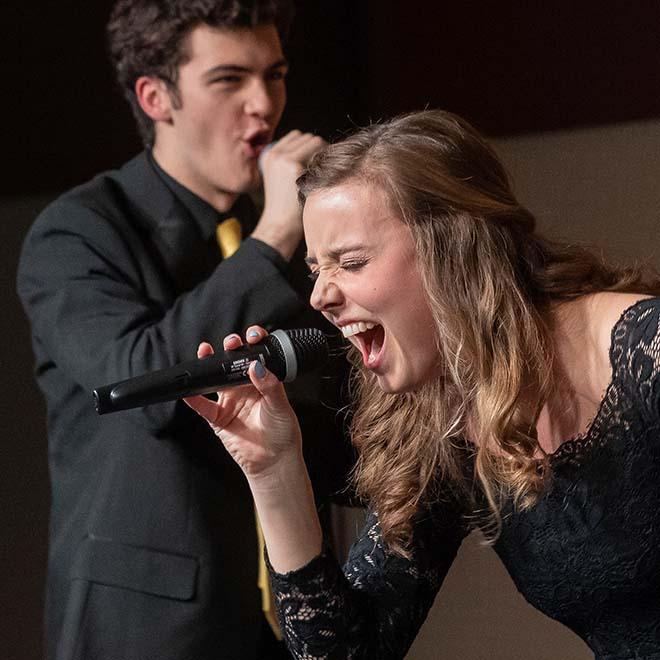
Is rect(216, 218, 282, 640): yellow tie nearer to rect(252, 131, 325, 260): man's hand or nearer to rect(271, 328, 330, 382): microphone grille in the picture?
rect(252, 131, 325, 260): man's hand

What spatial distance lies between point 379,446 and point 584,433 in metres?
0.31

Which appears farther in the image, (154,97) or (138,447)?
(154,97)

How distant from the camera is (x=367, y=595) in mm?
1689

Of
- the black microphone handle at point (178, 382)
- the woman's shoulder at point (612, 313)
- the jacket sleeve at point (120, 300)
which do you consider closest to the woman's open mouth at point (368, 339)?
the black microphone handle at point (178, 382)

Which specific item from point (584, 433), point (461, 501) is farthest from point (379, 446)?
point (584, 433)

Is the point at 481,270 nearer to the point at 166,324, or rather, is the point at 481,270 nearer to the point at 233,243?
the point at 166,324

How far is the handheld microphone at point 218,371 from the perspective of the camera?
1.33 m

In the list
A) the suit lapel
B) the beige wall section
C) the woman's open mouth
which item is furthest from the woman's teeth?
the beige wall section

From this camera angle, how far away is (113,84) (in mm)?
2430

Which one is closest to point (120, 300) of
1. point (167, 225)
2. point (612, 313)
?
point (167, 225)

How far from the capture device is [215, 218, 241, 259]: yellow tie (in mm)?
2314

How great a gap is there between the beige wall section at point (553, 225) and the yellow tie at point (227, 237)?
684 millimetres

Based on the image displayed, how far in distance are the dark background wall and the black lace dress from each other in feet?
2.95

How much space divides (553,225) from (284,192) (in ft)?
2.61
